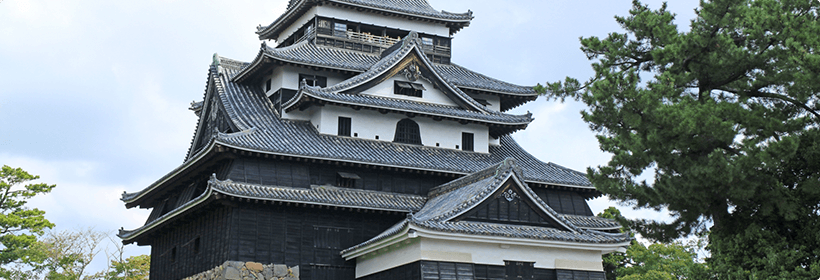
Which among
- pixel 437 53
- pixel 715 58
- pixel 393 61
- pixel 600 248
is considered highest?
pixel 437 53

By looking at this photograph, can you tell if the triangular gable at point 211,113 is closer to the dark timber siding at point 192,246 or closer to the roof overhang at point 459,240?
the dark timber siding at point 192,246

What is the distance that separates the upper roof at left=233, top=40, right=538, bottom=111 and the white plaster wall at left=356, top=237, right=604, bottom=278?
9.38 m

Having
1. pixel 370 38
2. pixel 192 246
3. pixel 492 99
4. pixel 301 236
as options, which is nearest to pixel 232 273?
pixel 301 236

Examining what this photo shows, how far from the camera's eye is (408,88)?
31.7 m

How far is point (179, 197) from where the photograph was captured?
31.4 m

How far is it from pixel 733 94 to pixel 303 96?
15518 mm

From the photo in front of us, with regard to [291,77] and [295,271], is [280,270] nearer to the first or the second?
[295,271]

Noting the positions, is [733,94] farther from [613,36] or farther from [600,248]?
[600,248]

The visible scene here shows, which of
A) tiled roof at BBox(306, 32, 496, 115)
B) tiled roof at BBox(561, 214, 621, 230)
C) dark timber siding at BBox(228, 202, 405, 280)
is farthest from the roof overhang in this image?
tiled roof at BBox(306, 32, 496, 115)

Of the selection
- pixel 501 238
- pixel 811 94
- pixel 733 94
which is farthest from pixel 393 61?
pixel 811 94

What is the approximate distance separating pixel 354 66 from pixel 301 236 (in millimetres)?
9356

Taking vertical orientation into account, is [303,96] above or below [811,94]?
above

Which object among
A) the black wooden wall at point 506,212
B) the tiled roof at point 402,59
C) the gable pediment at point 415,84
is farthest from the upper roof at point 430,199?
the tiled roof at point 402,59

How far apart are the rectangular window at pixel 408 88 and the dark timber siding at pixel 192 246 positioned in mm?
8773
